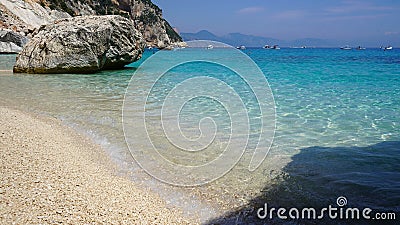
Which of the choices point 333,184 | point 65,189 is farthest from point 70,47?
point 333,184

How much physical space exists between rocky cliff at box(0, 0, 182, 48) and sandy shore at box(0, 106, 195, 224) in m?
51.1

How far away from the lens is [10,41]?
44094mm

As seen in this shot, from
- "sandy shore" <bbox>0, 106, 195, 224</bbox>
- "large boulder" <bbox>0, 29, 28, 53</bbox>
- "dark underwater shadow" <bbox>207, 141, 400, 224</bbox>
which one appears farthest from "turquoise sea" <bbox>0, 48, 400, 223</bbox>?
"large boulder" <bbox>0, 29, 28, 53</bbox>

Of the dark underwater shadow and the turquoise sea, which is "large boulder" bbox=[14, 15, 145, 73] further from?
the dark underwater shadow

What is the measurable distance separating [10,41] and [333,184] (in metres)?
49.5

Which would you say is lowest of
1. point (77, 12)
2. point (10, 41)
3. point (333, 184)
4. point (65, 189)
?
point (333, 184)

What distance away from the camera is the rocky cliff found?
172 feet

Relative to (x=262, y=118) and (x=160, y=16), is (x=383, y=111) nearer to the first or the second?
(x=262, y=118)

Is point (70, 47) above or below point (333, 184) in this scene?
above

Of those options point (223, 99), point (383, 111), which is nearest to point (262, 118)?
point (223, 99)

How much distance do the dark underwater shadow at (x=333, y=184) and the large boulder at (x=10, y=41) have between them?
47800 millimetres

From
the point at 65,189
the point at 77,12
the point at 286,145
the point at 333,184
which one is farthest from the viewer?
the point at 77,12

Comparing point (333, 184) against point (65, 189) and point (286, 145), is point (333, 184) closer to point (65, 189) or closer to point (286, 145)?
point (286, 145)

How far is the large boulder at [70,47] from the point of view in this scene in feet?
64.1
